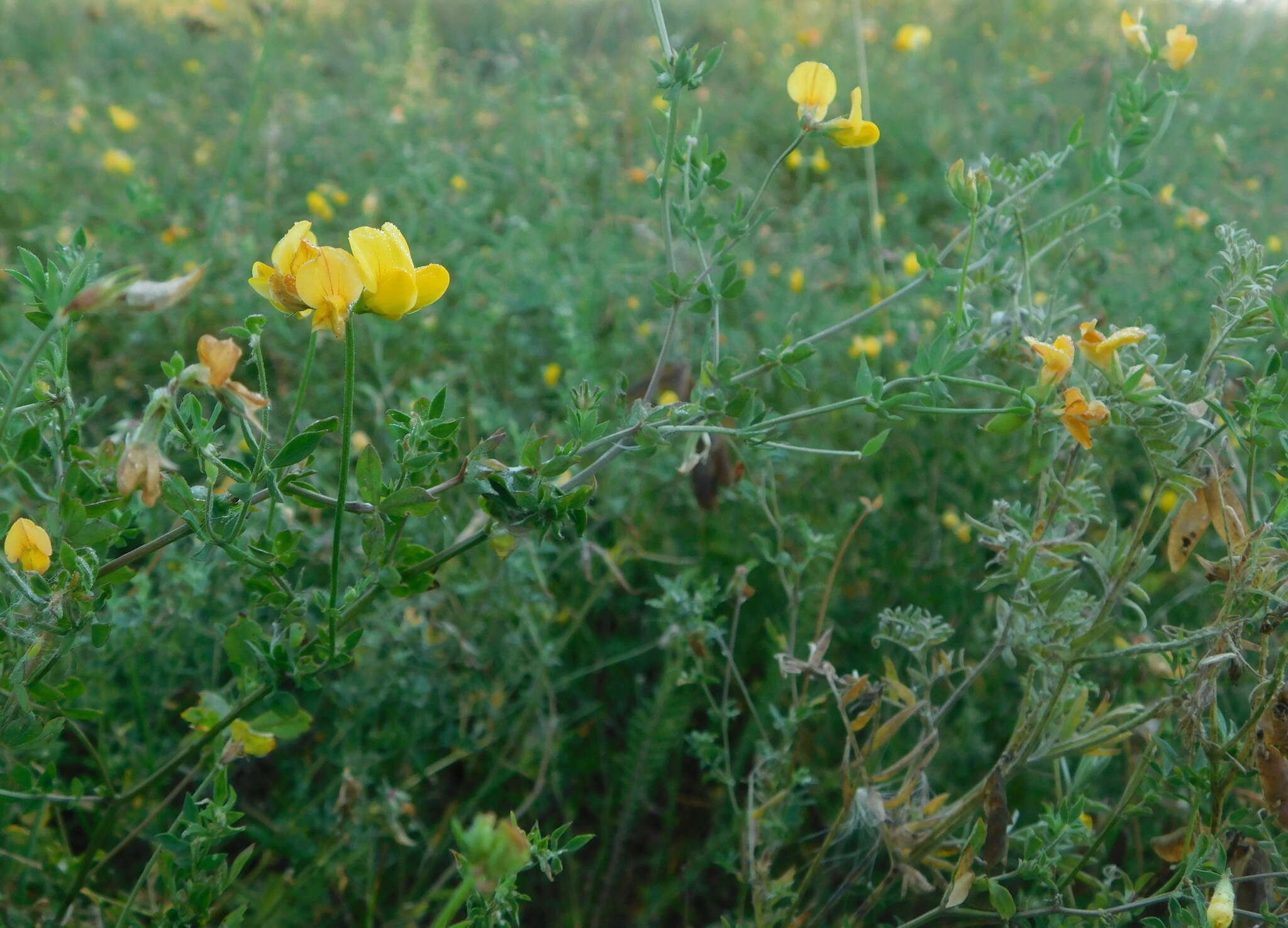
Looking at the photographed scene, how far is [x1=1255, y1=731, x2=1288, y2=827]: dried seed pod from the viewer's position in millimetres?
981

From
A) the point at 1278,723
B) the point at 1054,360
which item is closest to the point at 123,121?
the point at 1054,360

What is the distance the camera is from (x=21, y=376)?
2.51ft

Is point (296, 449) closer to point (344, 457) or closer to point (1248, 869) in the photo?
point (344, 457)

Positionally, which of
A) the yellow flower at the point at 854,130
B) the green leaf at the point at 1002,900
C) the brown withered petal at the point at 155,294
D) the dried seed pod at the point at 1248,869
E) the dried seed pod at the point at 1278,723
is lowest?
the dried seed pod at the point at 1248,869

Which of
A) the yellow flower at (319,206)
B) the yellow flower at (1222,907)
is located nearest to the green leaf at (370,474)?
the yellow flower at (1222,907)

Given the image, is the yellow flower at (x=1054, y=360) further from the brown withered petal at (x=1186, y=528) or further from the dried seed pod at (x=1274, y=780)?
the dried seed pod at (x=1274, y=780)

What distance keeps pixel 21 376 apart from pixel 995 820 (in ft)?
3.18

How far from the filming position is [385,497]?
92cm

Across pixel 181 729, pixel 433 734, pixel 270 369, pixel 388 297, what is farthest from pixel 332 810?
pixel 270 369

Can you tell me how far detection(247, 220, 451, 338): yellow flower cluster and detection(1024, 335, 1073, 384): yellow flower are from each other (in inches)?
20.8

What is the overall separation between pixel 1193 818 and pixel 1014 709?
67 centimetres

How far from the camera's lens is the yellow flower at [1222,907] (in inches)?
35.5

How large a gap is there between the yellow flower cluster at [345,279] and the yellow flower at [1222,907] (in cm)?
86

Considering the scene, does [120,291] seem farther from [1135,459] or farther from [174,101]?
[174,101]
